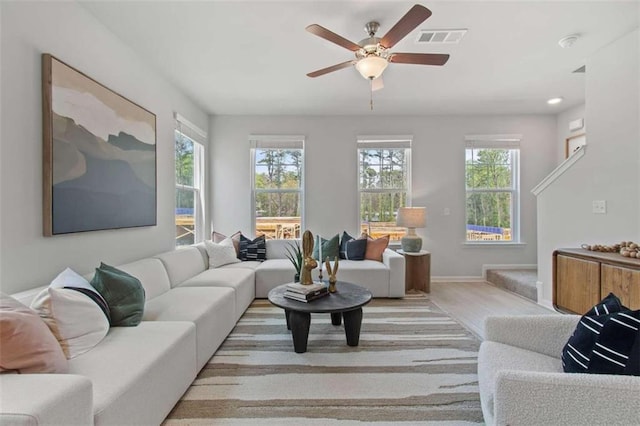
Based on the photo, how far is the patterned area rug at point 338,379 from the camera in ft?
5.56

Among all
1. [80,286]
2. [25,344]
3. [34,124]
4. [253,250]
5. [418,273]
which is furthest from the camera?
[253,250]

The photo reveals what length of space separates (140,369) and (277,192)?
3701 mm

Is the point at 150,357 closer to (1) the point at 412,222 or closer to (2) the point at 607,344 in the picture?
(2) the point at 607,344

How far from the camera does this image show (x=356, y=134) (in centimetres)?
490

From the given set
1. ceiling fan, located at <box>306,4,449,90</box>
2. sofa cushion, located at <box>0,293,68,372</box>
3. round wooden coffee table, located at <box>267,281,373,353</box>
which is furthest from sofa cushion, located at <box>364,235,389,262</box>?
Result: sofa cushion, located at <box>0,293,68,372</box>

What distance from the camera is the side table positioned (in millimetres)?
4223

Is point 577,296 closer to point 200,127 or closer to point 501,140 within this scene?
point 501,140

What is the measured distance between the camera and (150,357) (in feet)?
5.00

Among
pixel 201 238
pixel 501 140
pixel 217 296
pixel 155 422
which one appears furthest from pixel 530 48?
pixel 201 238

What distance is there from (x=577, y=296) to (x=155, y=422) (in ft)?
10.7

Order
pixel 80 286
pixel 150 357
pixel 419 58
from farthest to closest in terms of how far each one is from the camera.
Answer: pixel 419 58 < pixel 80 286 < pixel 150 357

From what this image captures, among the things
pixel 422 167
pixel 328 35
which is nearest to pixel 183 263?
pixel 328 35

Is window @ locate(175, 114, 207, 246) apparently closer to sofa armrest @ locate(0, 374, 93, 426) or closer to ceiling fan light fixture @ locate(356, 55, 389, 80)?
ceiling fan light fixture @ locate(356, 55, 389, 80)

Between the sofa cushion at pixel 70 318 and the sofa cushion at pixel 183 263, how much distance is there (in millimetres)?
1176
